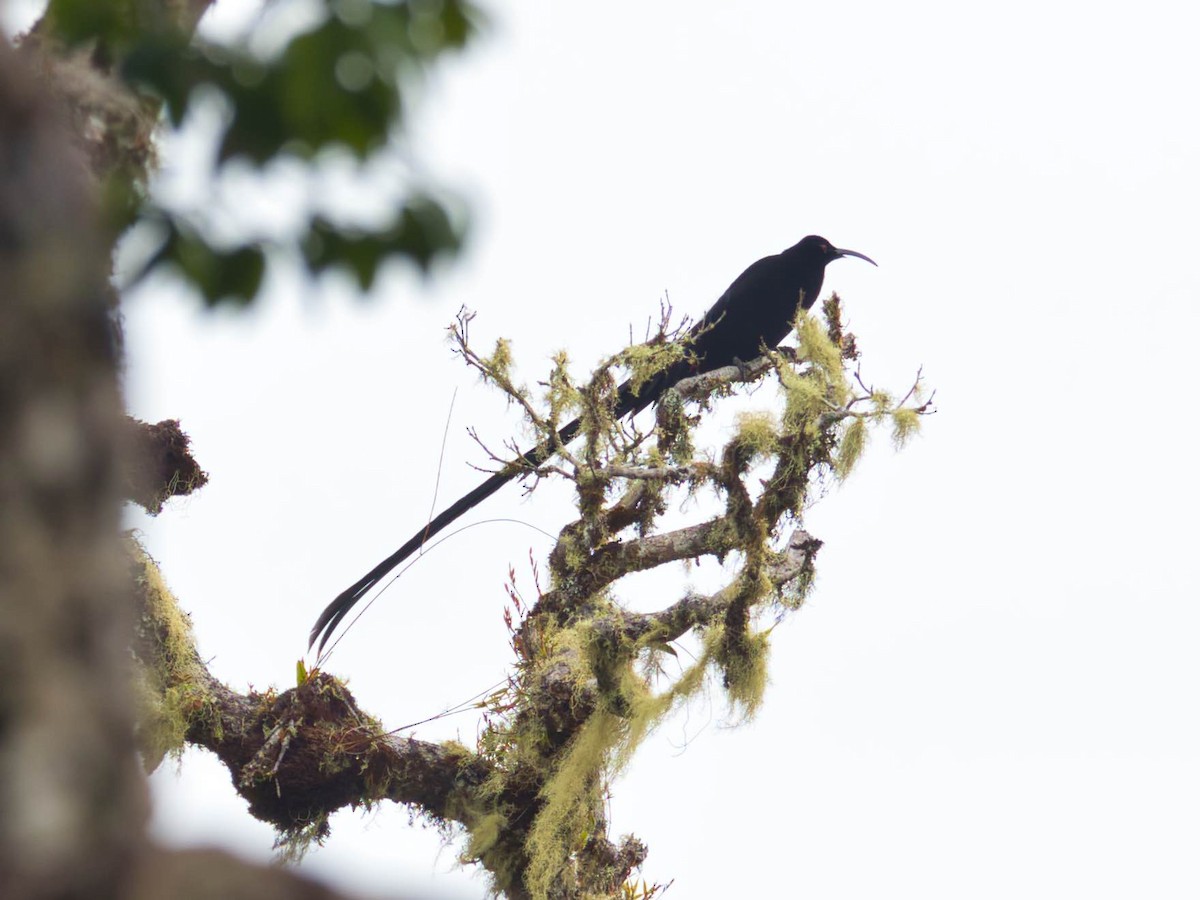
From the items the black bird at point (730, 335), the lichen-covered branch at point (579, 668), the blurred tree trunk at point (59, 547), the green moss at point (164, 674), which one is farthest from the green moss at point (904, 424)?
the blurred tree trunk at point (59, 547)

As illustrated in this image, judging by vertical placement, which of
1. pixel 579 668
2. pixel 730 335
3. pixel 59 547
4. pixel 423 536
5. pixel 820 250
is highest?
pixel 820 250

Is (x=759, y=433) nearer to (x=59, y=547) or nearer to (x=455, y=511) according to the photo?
(x=455, y=511)

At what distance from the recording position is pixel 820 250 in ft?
21.6

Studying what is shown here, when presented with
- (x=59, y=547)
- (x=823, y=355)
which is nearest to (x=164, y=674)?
(x=823, y=355)

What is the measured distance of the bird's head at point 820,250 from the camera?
6.53m

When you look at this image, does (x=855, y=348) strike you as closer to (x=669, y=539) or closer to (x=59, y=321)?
(x=669, y=539)

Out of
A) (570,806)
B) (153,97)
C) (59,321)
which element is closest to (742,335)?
(570,806)

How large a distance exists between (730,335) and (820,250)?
3.68ft

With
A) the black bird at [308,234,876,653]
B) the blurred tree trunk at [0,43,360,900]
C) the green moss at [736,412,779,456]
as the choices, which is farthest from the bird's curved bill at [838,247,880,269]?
the blurred tree trunk at [0,43,360,900]

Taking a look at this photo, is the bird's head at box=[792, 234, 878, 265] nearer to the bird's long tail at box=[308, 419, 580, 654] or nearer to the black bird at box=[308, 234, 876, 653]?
the black bird at box=[308, 234, 876, 653]

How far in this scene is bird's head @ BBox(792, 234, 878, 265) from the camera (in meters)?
6.53

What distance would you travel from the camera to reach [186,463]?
14.5 ft

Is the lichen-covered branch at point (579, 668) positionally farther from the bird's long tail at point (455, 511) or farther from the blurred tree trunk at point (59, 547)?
the blurred tree trunk at point (59, 547)

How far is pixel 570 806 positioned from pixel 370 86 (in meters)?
3.51
